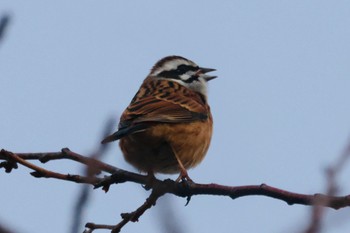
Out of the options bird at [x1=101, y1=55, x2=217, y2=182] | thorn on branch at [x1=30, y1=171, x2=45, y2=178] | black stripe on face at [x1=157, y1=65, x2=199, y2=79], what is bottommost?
bird at [x1=101, y1=55, x2=217, y2=182]

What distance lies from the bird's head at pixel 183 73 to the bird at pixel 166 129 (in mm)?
221

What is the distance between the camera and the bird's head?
25.2ft

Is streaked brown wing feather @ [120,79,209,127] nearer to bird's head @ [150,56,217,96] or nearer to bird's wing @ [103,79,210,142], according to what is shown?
bird's wing @ [103,79,210,142]

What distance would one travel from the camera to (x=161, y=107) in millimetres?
6129

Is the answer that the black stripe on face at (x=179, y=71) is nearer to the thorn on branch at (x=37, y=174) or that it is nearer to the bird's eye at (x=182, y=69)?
the bird's eye at (x=182, y=69)

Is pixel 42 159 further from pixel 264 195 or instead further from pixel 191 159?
pixel 191 159

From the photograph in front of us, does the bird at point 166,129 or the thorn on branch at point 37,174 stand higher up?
the thorn on branch at point 37,174

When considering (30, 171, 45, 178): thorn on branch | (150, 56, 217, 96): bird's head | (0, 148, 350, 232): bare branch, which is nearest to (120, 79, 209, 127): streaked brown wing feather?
(150, 56, 217, 96): bird's head

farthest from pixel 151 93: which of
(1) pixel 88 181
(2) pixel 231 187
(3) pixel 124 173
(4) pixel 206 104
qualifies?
(1) pixel 88 181

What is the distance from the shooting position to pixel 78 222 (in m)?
1.51

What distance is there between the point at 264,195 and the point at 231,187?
26cm

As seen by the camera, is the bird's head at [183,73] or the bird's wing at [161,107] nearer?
the bird's wing at [161,107]

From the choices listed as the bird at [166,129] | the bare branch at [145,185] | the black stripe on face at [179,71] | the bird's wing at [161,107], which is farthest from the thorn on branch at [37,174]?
the black stripe on face at [179,71]

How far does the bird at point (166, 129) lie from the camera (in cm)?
547
